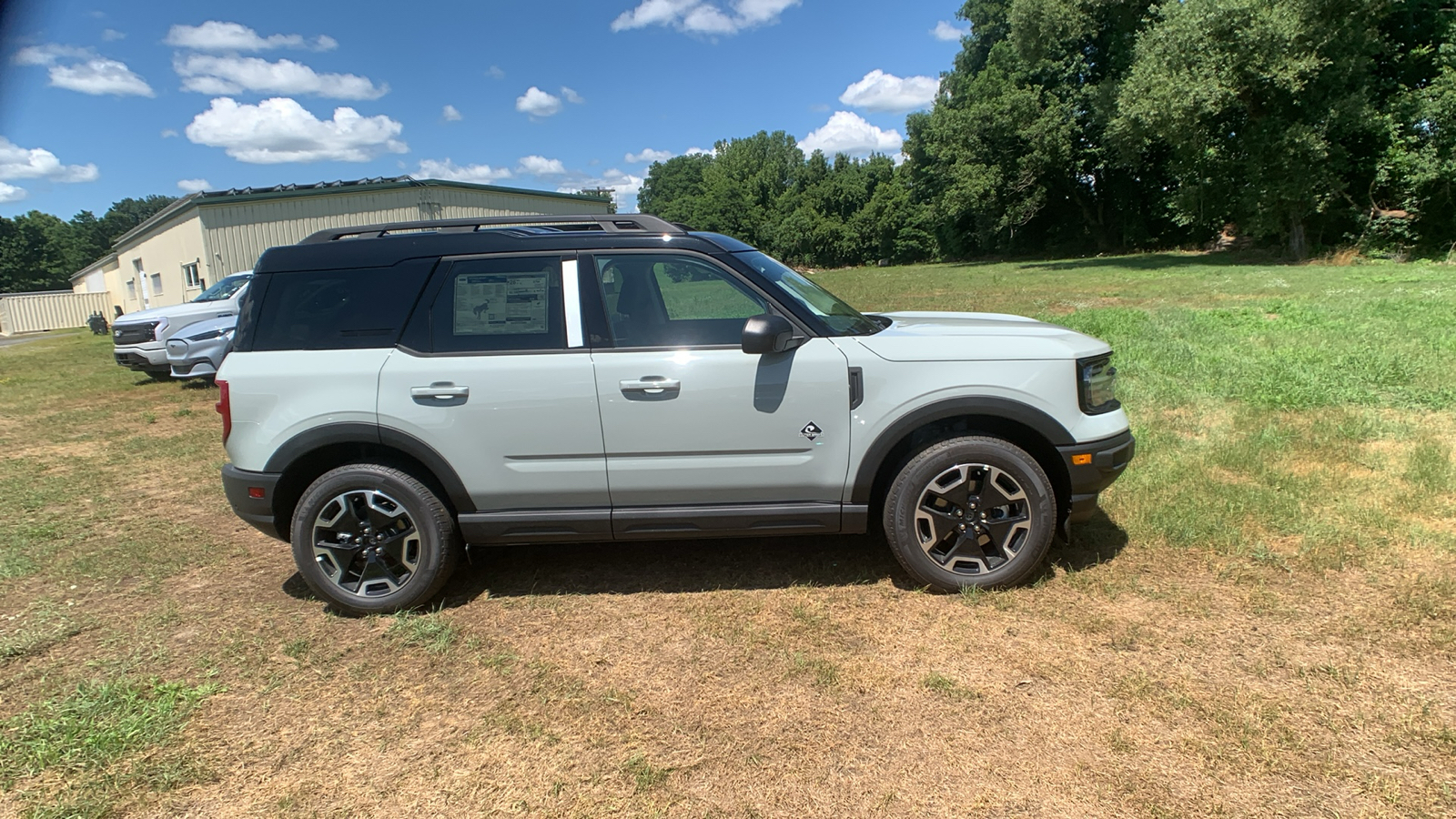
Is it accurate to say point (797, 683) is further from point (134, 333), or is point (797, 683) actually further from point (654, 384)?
point (134, 333)

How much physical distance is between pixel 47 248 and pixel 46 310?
68.6 m

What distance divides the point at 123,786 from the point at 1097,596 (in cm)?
409

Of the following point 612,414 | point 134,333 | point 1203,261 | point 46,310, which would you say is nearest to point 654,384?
point 612,414

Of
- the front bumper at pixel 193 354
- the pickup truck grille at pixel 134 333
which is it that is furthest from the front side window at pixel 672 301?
the pickup truck grille at pixel 134 333

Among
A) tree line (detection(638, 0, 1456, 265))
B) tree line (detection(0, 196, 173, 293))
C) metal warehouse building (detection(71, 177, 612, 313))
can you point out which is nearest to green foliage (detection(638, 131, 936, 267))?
tree line (detection(638, 0, 1456, 265))

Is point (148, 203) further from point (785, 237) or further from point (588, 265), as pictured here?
point (588, 265)

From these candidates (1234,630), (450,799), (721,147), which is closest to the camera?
(450,799)

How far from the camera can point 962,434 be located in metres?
3.91

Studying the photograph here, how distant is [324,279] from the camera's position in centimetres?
396

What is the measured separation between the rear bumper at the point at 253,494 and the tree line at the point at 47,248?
354 ft

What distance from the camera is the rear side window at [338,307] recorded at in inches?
154

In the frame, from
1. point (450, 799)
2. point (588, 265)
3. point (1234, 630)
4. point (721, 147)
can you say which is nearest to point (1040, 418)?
point (1234, 630)

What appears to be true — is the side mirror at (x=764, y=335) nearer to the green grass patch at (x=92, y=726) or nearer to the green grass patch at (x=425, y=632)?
the green grass patch at (x=425, y=632)

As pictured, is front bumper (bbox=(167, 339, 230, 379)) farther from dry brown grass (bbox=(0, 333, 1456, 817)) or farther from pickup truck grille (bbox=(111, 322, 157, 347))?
dry brown grass (bbox=(0, 333, 1456, 817))
